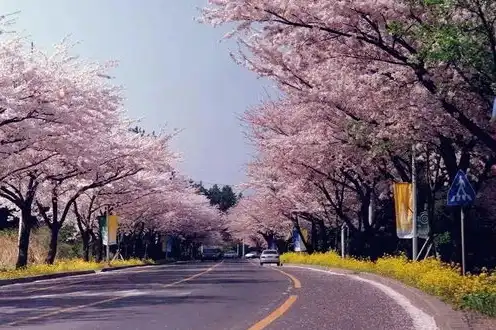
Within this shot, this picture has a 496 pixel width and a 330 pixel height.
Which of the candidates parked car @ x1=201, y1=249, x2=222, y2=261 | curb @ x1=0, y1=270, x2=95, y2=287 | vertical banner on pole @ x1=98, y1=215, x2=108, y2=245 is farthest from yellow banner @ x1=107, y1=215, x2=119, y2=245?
parked car @ x1=201, y1=249, x2=222, y2=261

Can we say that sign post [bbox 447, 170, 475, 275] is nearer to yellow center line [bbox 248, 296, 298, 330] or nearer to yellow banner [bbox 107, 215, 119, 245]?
yellow center line [bbox 248, 296, 298, 330]

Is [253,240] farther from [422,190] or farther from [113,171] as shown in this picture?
[422,190]

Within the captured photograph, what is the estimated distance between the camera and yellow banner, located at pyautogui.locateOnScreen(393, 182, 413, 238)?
27766 millimetres

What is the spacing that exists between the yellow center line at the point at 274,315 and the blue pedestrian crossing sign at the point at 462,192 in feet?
13.1

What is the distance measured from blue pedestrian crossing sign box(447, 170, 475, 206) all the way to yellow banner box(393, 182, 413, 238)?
1133 centimetres

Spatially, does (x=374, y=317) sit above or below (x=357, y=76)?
below

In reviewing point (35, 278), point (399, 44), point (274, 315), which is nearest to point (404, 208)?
point (399, 44)

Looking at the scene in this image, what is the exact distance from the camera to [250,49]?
2341 centimetres

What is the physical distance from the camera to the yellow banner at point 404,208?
2777cm

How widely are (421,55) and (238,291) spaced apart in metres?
9.35

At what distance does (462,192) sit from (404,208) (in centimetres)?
1205

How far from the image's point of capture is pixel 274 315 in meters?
14.3

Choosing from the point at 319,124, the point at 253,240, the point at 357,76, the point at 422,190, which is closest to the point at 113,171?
the point at 422,190

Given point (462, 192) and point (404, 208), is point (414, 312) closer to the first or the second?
point (462, 192)
